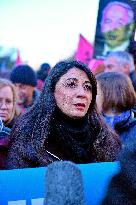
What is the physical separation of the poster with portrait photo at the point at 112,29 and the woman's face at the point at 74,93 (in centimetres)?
370

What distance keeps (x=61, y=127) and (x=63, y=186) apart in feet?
3.96

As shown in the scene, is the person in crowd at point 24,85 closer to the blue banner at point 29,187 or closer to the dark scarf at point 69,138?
the dark scarf at point 69,138

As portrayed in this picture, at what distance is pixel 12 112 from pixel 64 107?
1282 mm

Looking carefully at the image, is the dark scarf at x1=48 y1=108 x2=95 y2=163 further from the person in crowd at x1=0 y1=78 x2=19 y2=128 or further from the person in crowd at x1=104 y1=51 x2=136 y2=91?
the person in crowd at x1=104 y1=51 x2=136 y2=91

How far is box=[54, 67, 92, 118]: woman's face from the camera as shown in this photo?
2045 mm

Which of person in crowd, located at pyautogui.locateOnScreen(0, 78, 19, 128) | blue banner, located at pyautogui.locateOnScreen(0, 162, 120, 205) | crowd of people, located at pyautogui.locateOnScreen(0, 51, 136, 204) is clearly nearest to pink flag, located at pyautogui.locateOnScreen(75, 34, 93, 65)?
person in crowd, located at pyautogui.locateOnScreen(0, 78, 19, 128)

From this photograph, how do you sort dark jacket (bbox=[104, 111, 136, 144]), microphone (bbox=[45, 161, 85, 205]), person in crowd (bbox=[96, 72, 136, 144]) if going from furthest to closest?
person in crowd (bbox=[96, 72, 136, 144]), dark jacket (bbox=[104, 111, 136, 144]), microphone (bbox=[45, 161, 85, 205])

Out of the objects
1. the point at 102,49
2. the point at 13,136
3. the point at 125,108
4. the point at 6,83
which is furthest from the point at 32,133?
the point at 102,49

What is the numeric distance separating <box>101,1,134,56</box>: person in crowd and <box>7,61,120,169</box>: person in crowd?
3.73 m

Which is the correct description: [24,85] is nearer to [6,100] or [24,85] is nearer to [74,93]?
[6,100]

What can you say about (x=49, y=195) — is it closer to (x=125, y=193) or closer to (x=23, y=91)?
(x=125, y=193)

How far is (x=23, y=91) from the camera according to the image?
438 cm

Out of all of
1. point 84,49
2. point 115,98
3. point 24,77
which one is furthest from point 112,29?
point 115,98

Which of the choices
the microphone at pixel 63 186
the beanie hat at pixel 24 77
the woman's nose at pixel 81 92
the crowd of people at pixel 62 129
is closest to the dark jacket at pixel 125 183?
the microphone at pixel 63 186
